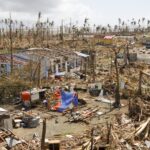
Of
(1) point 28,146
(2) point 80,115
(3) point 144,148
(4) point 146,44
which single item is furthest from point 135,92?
(4) point 146,44

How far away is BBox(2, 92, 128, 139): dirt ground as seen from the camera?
62.4 ft

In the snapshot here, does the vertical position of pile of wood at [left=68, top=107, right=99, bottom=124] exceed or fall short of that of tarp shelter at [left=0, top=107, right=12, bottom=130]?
it falls short

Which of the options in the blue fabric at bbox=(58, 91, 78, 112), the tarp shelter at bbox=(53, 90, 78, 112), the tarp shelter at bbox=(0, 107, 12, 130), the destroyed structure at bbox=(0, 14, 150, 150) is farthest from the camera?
the blue fabric at bbox=(58, 91, 78, 112)

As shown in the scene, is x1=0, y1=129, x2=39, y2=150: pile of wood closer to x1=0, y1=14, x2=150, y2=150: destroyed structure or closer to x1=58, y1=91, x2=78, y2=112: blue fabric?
x1=0, y1=14, x2=150, y2=150: destroyed structure

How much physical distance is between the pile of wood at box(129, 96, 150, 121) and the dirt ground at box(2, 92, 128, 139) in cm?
114

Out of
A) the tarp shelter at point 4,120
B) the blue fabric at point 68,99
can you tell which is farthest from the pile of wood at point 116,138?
the blue fabric at point 68,99

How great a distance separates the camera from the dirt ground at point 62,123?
19016 mm

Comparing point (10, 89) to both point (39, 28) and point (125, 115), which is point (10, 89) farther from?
point (39, 28)

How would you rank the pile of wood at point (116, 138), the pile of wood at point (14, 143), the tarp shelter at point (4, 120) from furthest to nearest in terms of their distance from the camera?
1. the tarp shelter at point (4, 120)
2. the pile of wood at point (14, 143)
3. the pile of wood at point (116, 138)

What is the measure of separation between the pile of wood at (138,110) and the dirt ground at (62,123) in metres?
1.14

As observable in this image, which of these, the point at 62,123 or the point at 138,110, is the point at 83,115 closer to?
the point at 62,123

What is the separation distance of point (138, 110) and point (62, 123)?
15.4 ft

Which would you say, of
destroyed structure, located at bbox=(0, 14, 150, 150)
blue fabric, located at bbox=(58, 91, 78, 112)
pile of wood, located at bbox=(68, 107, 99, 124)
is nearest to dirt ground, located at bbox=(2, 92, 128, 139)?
destroyed structure, located at bbox=(0, 14, 150, 150)

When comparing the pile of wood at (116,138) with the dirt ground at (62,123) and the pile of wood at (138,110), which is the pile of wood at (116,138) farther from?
the pile of wood at (138,110)
